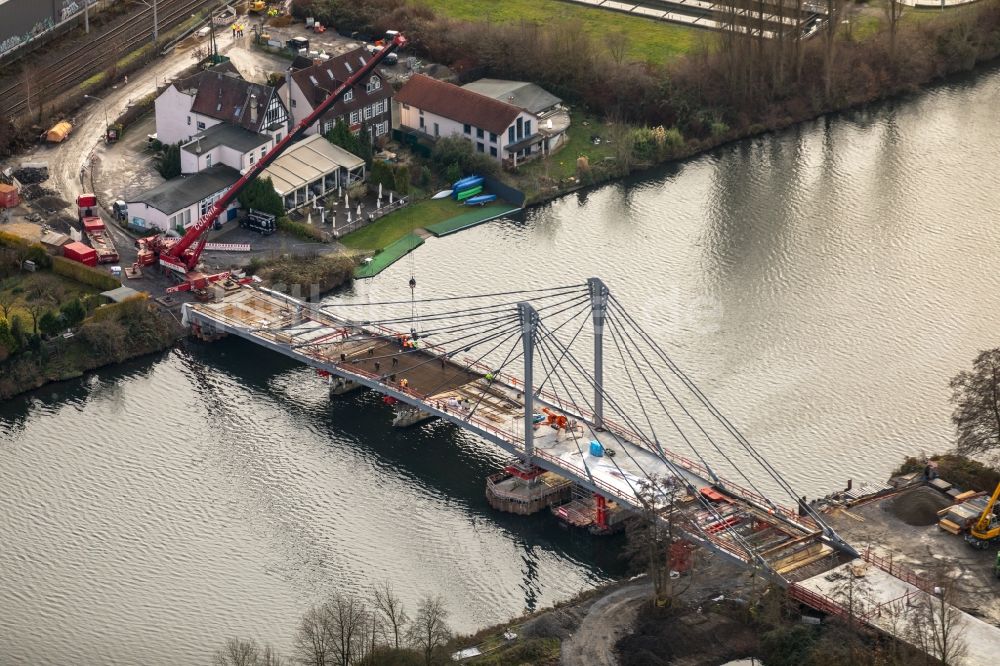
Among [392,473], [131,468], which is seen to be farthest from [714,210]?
[131,468]

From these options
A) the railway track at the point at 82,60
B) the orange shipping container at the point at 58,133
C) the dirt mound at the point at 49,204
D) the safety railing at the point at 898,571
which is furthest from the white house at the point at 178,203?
the safety railing at the point at 898,571

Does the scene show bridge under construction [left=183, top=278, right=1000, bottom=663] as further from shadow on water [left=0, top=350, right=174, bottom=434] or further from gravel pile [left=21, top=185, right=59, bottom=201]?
gravel pile [left=21, top=185, right=59, bottom=201]

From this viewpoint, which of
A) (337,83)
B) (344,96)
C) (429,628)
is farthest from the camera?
(337,83)

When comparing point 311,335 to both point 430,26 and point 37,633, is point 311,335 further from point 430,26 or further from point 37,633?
point 430,26

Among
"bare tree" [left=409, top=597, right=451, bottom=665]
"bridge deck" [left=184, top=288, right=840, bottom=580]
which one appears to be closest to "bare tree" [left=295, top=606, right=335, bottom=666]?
"bare tree" [left=409, top=597, right=451, bottom=665]

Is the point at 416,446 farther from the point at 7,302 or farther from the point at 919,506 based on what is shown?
the point at 7,302

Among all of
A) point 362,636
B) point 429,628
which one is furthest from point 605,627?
point 362,636

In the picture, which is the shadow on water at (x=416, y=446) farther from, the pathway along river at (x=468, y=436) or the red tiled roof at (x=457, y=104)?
the red tiled roof at (x=457, y=104)
